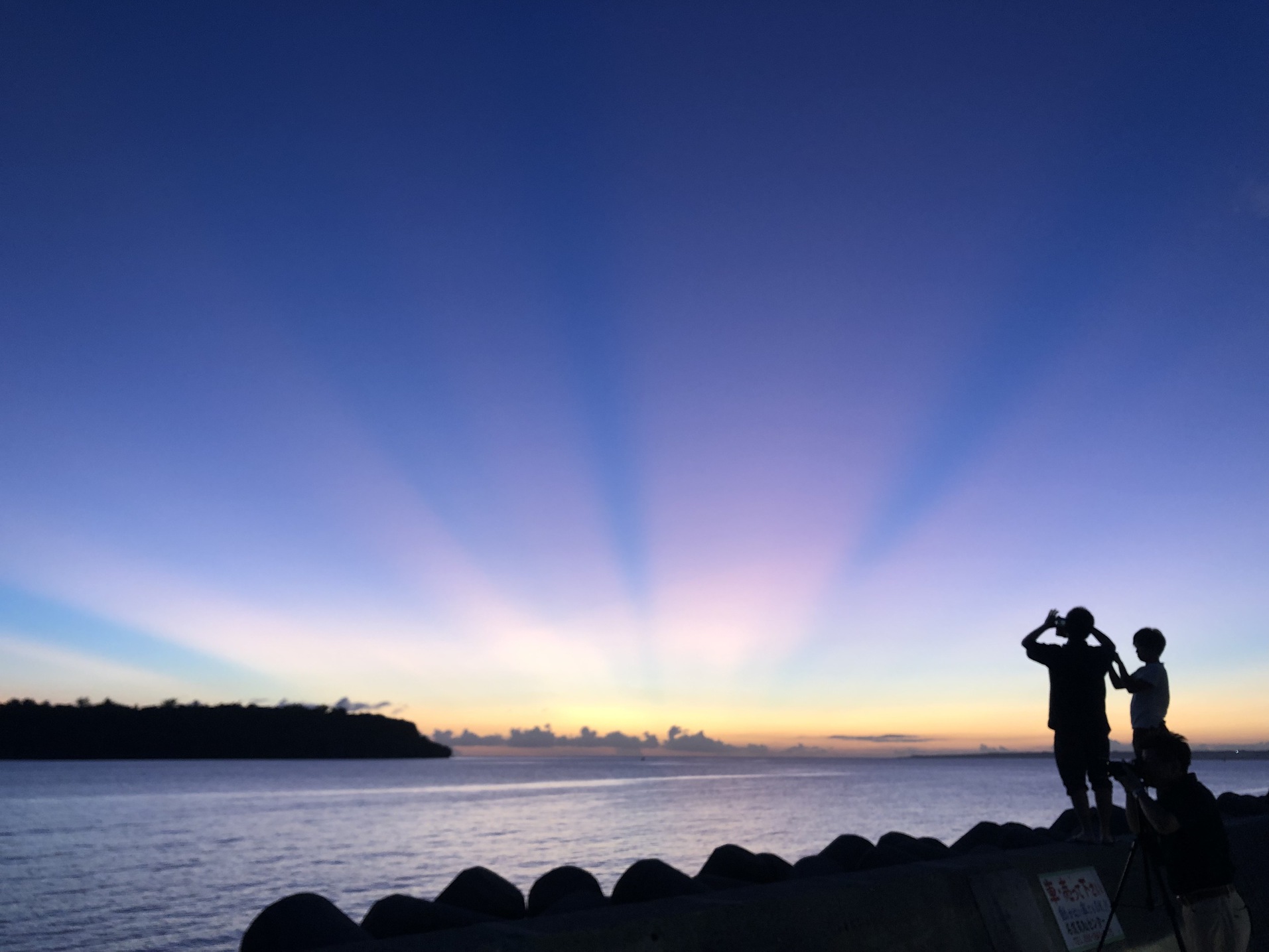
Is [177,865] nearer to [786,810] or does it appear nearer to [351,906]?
[351,906]

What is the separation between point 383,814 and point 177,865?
24781 millimetres

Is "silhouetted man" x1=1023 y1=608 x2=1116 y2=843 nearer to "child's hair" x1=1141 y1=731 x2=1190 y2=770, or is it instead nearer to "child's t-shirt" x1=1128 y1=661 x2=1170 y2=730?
"child's t-shirt" x1=1128 y1=661 x2=1170 y2=730

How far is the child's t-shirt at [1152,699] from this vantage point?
6746mm

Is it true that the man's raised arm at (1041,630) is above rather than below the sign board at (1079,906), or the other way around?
above

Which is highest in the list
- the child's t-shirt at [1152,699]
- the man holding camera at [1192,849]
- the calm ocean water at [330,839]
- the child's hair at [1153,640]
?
the child's hair at [1153,640]

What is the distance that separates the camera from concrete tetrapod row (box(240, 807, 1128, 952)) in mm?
5039

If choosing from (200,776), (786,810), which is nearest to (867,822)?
(786,810)

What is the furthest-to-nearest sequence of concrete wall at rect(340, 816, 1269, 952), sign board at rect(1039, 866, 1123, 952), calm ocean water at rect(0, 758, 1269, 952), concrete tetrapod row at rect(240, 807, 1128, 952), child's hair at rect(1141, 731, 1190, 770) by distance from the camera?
calm ocean water at rect(0, 758, 1269, 952) < sign board at rect(1039, 866, 1123, 952) < concrete tetrapod row at rect(240, 807, 1128, 952) < child's hair at rect(1141, 731, 1190, 770) < concrete wall at rect(340, 816, 1269, 952)

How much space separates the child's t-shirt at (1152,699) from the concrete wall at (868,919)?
117 centimetres

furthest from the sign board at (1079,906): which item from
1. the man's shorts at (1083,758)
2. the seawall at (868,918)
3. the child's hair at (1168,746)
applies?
the child's hair at (1168,746)

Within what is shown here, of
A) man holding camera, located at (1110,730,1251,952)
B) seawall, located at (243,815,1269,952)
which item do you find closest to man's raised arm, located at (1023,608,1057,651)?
seawall, located at (243,815,1269,952)

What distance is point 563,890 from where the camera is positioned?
759cm

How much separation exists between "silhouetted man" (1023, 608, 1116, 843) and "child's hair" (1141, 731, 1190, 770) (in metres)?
2.86

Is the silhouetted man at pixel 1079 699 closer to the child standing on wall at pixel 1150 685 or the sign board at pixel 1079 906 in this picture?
the child standing on wall at pixel 1150 685
